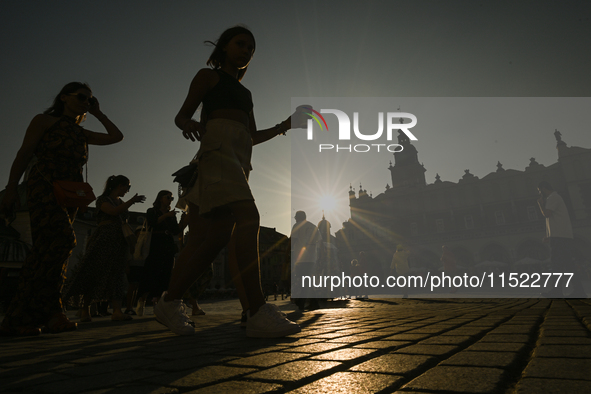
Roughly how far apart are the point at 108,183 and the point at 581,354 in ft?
16.6

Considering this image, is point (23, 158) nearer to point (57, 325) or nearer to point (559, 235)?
point (57, 325)

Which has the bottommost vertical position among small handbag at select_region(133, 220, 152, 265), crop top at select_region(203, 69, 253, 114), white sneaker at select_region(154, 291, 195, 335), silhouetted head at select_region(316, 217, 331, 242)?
white sneaker at select_region(154, 291, 195, 335)

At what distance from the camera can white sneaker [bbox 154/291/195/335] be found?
2.37 meters

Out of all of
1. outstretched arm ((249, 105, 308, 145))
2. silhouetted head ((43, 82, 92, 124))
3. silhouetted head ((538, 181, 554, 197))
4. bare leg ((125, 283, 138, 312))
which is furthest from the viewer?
silhouetted head ((538, 181, 554, 197))

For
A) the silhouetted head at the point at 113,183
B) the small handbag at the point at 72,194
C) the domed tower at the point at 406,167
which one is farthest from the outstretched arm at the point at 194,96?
the domed tower at the point at 406,167

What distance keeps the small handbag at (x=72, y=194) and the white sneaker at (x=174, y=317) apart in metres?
1.11

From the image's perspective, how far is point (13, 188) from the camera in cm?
285

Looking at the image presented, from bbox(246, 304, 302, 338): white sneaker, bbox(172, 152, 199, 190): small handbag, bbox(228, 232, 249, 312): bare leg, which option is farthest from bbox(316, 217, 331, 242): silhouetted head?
bbox(246, 304, 302, 338): white sneaker

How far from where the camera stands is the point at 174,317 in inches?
94.4

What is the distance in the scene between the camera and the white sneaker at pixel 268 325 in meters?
2.07

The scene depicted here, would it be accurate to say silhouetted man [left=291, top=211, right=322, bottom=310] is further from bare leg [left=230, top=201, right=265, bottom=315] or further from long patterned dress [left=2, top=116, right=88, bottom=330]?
bare leg [left=230, top=201, right=265, bottom=315]

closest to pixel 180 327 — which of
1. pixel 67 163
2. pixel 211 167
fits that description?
pixel 211 167

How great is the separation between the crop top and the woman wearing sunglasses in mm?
1282

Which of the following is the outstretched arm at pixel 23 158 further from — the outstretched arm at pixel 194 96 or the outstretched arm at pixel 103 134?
the outstretched arm at pixel 194 96
